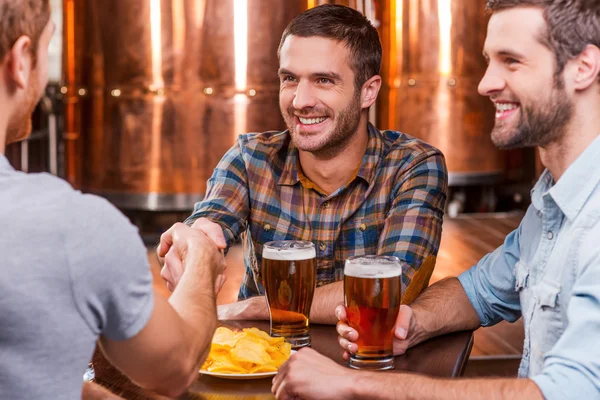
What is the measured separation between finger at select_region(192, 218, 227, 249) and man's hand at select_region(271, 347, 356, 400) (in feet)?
2.01

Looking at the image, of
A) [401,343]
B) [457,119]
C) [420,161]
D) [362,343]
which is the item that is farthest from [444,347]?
[457,119]

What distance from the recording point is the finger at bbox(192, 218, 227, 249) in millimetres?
1944

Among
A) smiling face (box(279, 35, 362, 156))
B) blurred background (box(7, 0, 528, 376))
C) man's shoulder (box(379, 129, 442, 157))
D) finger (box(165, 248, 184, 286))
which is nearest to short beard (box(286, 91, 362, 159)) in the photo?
smiling face (box(279, 35, 362, 156))

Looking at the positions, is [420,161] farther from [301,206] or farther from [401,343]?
[401,343]

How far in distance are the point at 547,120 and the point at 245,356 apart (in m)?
0.65

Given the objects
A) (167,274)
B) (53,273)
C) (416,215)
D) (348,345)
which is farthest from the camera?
(416,215)

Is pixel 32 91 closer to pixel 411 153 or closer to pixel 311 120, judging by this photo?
pixel 311 120

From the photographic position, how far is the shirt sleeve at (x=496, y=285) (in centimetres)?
177

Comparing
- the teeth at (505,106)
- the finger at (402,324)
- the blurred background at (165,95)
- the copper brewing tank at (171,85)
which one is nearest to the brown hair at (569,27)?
the teeth at (505,106)

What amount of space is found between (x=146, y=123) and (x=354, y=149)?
3.61 m

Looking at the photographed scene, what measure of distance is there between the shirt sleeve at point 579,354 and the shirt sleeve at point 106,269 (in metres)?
0.60

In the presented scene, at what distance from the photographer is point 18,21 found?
1.06 metres

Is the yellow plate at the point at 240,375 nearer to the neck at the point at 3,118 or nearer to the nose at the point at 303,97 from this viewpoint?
the neck at the point at 3,118

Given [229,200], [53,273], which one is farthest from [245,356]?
[229,200]
